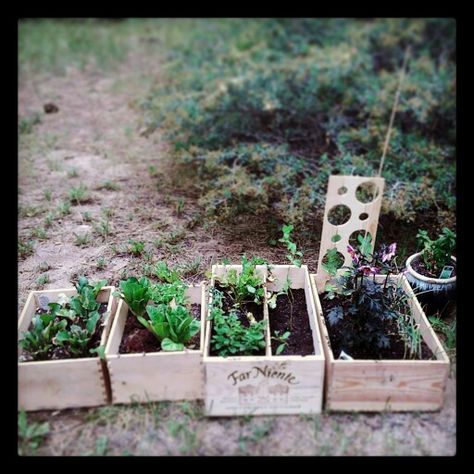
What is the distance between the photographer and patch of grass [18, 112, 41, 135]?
17.1ft

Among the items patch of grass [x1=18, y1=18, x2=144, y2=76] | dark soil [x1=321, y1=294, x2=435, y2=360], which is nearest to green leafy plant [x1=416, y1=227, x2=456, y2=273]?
dark soil [x1=321, y1=294, x2=435, y2=360]

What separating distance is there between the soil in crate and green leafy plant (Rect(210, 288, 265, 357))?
0.35ft

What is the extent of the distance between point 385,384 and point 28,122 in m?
4.53

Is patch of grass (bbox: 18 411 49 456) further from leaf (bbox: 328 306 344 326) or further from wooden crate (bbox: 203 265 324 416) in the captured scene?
leaf (bbox: 328 306 344 326)

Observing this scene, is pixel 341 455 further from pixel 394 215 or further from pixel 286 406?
pixel 394 215

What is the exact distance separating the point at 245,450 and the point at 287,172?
2.32 meters

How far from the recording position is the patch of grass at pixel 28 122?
5198 mm

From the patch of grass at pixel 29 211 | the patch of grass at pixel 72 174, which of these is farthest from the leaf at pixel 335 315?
the patch of grass at pixel 72 174

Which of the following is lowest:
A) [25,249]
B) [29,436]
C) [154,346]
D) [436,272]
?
[29,436]

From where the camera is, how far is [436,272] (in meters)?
2.87

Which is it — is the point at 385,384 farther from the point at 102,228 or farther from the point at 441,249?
the point at 102,228

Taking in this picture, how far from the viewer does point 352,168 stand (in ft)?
13.2

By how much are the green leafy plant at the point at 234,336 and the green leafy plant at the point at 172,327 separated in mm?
102

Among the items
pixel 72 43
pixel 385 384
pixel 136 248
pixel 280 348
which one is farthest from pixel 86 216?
pixel 72 43
